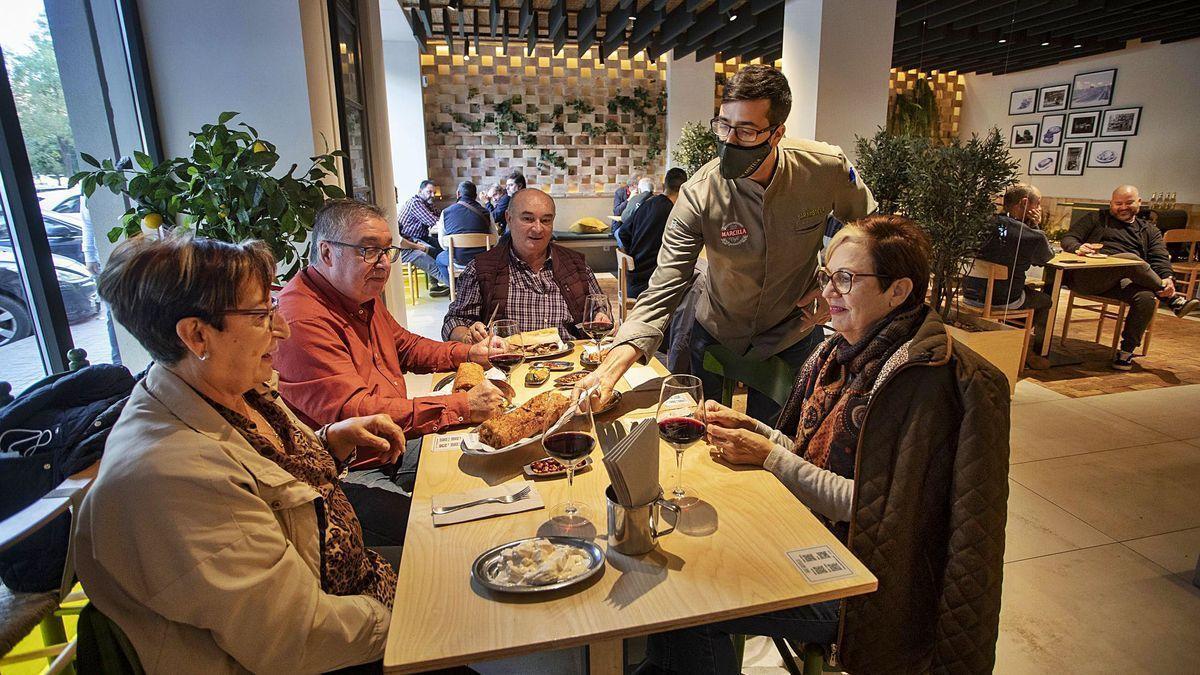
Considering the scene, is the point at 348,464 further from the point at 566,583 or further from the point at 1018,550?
the point at 1018,550

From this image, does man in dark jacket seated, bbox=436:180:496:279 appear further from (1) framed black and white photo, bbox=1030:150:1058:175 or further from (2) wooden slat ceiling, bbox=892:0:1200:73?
(1) framed black and white photo, bbox=1030:150:1058:175

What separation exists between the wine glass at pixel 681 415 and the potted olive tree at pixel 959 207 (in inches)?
121

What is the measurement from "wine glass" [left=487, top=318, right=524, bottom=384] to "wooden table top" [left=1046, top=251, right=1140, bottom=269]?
486cm

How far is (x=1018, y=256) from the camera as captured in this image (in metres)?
4.83

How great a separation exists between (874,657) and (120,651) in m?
1.48

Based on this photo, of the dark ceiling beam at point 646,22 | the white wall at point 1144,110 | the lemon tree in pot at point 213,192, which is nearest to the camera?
the lemon tree in pot at point 213,192

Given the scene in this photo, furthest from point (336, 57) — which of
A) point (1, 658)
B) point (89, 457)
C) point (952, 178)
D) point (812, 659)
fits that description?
point (812, 659)

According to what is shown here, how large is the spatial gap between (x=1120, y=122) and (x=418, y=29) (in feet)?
27.4

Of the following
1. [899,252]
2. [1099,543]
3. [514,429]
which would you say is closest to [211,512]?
[514,429]

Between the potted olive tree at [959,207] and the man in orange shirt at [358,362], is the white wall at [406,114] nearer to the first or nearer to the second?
the potted olive tree at [959,207]

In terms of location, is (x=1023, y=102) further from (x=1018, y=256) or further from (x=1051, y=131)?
(x=1018, y=256)

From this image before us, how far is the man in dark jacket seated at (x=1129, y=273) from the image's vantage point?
15.2 feet

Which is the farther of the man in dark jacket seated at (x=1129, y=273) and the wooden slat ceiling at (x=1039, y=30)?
the man in dark jacket seated at (x=1129, y=273)

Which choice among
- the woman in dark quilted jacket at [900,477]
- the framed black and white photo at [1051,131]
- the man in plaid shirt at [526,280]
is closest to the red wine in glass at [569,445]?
the woman in dark quilted jacket at [900,477]
